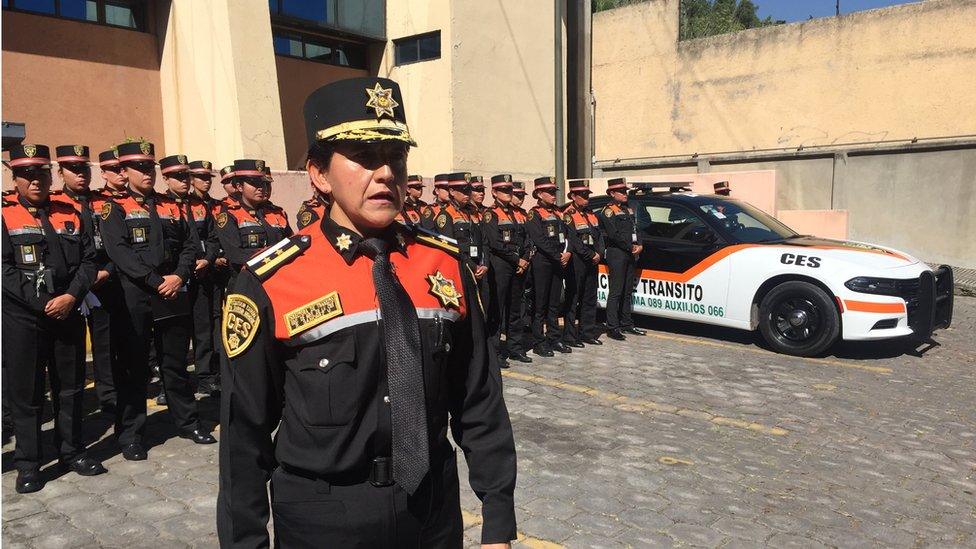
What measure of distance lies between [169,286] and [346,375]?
3.95 m

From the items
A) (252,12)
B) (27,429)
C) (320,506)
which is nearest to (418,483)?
(320,506)

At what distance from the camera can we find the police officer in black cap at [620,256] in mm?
9047

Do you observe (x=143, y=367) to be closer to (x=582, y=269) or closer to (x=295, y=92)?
(x=582, y=269)

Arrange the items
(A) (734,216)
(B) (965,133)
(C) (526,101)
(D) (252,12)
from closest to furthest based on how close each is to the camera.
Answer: (A) (734,216), (D) (252,12), (C) (526,101), (B) (965,133)

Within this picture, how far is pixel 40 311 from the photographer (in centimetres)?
451

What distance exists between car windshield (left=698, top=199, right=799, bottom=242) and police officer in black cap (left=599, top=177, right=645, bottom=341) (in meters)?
0.97

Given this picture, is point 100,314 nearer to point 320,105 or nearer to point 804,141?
→ point 320,105

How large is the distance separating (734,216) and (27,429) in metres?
7.86

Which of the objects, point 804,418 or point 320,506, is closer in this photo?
point 320,506

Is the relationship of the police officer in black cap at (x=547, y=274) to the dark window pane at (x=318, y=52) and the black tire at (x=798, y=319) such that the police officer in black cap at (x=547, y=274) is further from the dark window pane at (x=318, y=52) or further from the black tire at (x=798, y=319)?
the dark window pane at (x=318, y=52)

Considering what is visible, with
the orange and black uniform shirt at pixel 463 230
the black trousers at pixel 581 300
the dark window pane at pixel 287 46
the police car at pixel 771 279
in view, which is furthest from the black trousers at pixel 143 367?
the dark window pane at pixel 287 46

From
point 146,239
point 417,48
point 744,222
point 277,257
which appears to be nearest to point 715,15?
point 417,48

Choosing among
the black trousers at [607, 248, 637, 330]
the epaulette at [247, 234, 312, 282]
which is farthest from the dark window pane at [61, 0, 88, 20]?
the epaulette at [247, 234, 312, 282]

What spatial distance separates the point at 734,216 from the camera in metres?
9.04
